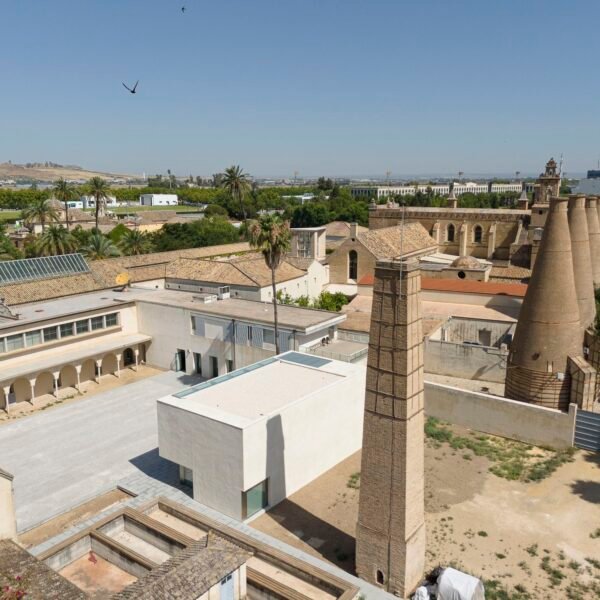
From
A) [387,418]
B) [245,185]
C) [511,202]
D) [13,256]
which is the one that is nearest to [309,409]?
[387,418]

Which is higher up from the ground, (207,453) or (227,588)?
(207,453)

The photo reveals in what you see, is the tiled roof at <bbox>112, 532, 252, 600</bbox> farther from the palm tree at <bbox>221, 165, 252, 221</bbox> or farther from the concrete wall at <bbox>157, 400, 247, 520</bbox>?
the palm tree at <bbox>221, 165, 252, 221</bbox>

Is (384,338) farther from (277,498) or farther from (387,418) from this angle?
(277,498)

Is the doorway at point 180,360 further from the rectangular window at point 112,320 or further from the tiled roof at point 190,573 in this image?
the tiled roof at point 190,573

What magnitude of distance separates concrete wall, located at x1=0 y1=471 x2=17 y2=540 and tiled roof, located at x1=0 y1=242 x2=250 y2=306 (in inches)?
758

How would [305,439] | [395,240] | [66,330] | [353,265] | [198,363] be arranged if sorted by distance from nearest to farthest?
[305,439] → [66,330] → [198,363] → [353,265] → [395,240]

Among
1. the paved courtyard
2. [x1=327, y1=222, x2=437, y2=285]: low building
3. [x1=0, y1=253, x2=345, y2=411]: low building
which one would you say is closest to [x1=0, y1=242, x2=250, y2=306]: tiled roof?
[x1=0, y1=253, x2=345, y2=411]: low building

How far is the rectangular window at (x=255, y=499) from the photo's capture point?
17797mm

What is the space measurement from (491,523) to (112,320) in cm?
2215

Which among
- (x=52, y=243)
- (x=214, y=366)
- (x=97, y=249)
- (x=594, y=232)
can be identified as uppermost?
(x=594, y=232)

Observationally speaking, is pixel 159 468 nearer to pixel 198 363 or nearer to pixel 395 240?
pixel 198 363

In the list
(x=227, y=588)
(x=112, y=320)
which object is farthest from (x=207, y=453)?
(x=112, y=320)

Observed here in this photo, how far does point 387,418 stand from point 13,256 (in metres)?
50.4

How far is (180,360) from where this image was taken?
31328 millimetres
